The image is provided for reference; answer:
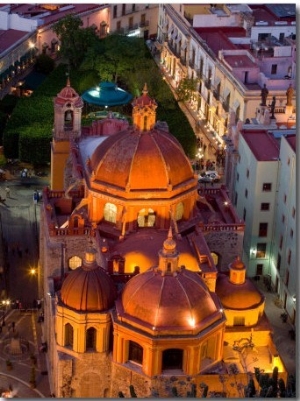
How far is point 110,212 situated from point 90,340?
39.0 feet

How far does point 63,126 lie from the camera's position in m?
101

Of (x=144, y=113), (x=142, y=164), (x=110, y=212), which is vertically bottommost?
(x=110, y=212)

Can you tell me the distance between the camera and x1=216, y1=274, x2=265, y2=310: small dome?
7881 cm

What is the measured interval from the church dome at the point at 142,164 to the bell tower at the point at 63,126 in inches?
651

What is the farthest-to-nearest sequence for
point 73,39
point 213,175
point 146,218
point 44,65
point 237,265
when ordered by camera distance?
point 44,65 → point 73,39 → point 213,175 → point 146,218 → point 237,265

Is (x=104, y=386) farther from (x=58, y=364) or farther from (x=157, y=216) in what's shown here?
(x=157, y=216)

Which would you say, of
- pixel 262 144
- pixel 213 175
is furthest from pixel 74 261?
pixel 213 175

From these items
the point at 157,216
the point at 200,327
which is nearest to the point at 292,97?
the point at 157,216

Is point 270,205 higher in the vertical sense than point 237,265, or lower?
higher

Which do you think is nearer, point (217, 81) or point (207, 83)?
point (217, 81)

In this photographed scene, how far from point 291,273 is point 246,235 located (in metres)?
7.63

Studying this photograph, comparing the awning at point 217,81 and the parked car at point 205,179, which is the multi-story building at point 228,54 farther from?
the parked car at point 205,179

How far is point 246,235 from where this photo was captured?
321 ft

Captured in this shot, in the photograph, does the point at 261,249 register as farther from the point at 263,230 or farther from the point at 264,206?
the point at 264,206
